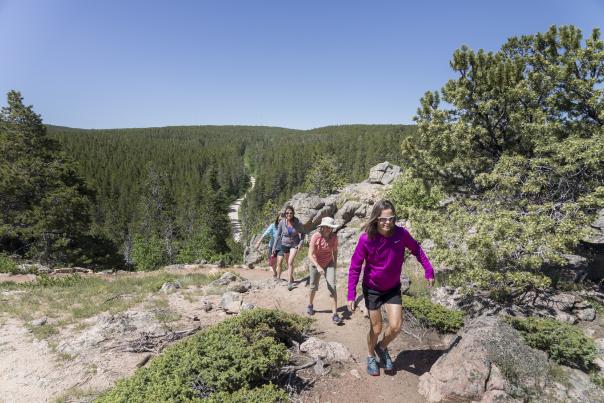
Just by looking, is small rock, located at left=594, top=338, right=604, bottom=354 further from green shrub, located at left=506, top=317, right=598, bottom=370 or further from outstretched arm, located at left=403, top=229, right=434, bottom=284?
outstretched arm, located at left=403, top=229, right=434, bottom=284

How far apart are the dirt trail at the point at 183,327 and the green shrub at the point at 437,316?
1.20ft

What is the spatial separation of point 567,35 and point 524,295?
837 centimetres

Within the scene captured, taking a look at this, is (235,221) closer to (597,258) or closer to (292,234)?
(292,234)

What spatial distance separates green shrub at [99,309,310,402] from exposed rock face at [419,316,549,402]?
7.12 ft

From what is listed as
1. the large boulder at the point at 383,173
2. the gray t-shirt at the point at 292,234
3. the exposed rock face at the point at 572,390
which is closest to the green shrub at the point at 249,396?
the exposed rock face at the point at 572,390

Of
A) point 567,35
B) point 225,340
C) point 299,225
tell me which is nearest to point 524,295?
point 299,225

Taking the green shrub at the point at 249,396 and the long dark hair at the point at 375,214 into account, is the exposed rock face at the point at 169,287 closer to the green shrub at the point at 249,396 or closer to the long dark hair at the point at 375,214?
the green shrub at the point at 249,396

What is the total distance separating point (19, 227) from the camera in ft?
60.9

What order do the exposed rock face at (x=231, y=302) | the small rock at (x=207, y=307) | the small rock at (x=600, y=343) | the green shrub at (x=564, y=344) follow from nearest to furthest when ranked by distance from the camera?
the green shrub at (x=564, y=344) → the small rock at (x=600, y=343) → the exposed rock face at (x=231, y=302) → the small rock at (x=207, y=307)

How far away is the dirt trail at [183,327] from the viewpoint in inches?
184

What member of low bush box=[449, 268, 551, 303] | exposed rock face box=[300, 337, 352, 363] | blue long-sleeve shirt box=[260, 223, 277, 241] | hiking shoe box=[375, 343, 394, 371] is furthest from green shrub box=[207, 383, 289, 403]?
blue long-sleeve shirt box=[260, 223, 277, 241]

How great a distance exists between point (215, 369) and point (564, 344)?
531 centimetres

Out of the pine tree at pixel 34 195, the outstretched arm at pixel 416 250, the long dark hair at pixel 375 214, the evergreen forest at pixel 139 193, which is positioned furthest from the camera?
the evergreen forest at pixel 139 193

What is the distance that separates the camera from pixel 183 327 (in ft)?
23.4
